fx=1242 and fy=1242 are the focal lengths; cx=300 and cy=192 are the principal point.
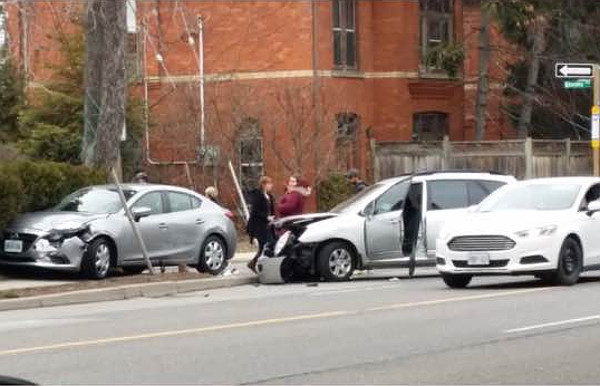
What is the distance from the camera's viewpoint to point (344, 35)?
37.0 meters

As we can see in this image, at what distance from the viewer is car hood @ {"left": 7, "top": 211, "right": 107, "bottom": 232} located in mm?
20125

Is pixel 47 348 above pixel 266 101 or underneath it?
underneath

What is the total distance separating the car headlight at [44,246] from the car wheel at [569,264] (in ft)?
25.9

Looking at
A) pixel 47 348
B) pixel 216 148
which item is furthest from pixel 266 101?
pixel 47 348

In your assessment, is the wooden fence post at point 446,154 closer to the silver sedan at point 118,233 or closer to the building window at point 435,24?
the building window at point 435,24

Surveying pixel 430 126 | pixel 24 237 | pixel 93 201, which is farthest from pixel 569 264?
pixel 430 126

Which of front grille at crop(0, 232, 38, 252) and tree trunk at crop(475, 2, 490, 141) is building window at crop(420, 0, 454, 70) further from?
front grille at crop(0, 232, 38, 252)

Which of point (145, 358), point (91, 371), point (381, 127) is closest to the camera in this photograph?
point (91, 371)

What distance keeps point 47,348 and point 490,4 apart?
2487cm

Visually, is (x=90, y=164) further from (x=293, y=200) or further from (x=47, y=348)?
(x=47, y=348)

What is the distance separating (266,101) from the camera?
35.5m

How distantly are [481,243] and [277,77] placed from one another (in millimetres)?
18754

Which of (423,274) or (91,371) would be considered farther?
(423,274)

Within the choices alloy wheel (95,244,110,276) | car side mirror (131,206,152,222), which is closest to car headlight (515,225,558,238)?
car side mirror (131,206,152,222)
